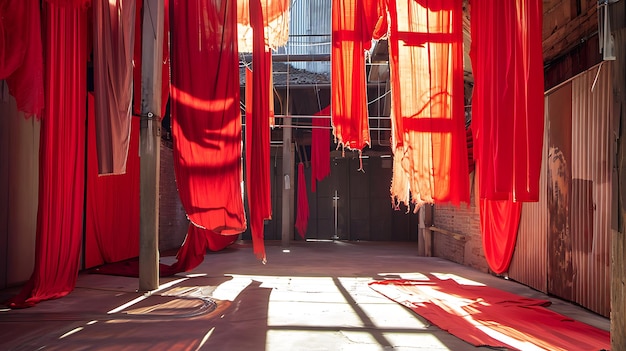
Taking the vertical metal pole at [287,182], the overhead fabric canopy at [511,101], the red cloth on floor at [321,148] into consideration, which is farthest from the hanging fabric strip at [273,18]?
the vertical metal pole at [287,182]

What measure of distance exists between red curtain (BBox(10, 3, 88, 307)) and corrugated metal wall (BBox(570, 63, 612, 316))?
20.1ft

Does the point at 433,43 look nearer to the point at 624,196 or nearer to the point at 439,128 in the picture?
the point at 439,128

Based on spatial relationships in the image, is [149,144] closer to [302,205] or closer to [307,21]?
[302,205]

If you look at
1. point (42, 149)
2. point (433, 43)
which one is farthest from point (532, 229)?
point (42, 149)

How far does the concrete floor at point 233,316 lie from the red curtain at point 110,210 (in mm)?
1039

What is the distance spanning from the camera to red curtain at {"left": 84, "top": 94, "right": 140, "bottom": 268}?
27.3ft

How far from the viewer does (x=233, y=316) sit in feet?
15.9

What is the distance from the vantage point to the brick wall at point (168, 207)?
12116mm

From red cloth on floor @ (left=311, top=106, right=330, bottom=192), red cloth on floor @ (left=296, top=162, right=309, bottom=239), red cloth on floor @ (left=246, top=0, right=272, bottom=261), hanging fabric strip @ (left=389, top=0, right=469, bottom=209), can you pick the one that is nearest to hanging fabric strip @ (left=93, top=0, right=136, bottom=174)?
red cloth on floor @ (left=246, top=0, right=272, bottom=261)

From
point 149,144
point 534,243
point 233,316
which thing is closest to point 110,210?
point 149,144

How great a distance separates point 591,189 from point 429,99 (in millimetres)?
2001

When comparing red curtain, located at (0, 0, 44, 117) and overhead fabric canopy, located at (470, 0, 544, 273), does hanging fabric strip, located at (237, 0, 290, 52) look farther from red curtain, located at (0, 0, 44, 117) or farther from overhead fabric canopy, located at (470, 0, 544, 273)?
overhead fabric canopy, located at (470, 0, 544, 273)

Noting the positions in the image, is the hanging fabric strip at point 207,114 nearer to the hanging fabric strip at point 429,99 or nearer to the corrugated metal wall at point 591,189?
the hanging fabric strip at point 429,99

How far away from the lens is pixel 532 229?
670cm
